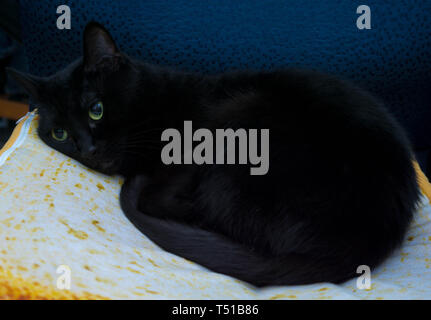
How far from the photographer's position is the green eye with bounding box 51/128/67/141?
1045 mm

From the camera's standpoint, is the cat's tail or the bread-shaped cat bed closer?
the bread-shaped cat bed

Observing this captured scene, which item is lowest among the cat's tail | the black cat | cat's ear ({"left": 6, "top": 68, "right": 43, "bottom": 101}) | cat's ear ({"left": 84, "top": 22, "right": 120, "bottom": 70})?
the cat's tail

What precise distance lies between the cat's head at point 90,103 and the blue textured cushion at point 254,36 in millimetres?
312

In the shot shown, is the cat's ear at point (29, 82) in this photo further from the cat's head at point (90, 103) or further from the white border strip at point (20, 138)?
the white border strip at point (20, 138)

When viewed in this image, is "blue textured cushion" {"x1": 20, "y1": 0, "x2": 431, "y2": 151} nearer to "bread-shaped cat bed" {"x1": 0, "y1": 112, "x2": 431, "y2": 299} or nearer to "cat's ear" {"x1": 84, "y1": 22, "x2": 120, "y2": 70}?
"cat's ear" {"x1": 84, "y1": 22, "x2": 120, "y2": 70}

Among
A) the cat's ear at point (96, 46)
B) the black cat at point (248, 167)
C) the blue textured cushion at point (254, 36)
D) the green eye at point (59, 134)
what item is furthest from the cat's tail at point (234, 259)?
the blue textured cushion at point (254, 36)

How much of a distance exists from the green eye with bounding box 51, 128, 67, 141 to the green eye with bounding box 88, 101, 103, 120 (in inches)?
4.5

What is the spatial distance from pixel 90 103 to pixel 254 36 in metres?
0.71

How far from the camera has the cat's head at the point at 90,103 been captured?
0.99m

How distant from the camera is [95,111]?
3.28ft

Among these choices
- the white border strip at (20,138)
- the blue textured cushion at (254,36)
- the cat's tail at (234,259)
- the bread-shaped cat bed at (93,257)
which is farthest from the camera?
the blue textured cushion at (254,36)

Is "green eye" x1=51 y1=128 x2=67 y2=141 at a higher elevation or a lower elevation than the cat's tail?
higher

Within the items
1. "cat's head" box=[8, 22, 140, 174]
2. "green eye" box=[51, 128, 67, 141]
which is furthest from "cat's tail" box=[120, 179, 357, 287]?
"green eye" box=[51, 128, 67, 141]

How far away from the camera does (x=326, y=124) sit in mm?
897
